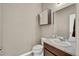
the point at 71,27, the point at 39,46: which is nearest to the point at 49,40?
the point at 39,46

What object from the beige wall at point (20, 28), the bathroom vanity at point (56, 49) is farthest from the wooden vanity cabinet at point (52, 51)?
the beige wall at point (20, 28)

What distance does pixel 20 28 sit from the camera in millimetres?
1586

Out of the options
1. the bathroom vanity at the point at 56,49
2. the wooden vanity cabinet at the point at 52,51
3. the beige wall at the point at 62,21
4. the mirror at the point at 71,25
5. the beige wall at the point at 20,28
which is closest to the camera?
the bathroom vanity at the point at 56,49

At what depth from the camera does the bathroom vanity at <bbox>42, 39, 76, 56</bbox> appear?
1209 millimetres

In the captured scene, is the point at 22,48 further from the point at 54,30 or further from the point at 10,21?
the point at 54,30

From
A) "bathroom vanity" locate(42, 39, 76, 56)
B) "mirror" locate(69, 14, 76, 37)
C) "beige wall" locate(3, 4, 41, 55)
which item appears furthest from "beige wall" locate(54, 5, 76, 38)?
"beige wall" locate(3, 4, 41, 55)

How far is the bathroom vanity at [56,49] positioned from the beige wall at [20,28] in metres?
0.22

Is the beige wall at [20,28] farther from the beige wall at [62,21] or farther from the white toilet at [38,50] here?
the beige wall at [62,21]

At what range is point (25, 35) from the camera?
161cm

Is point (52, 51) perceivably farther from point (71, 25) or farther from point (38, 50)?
point (71, 25)

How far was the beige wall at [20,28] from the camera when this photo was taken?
62.1 inches

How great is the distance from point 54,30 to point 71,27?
0.37 m

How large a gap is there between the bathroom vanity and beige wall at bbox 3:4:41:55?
22cm

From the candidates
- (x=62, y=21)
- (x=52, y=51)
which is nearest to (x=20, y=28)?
(x=52, y=51)
